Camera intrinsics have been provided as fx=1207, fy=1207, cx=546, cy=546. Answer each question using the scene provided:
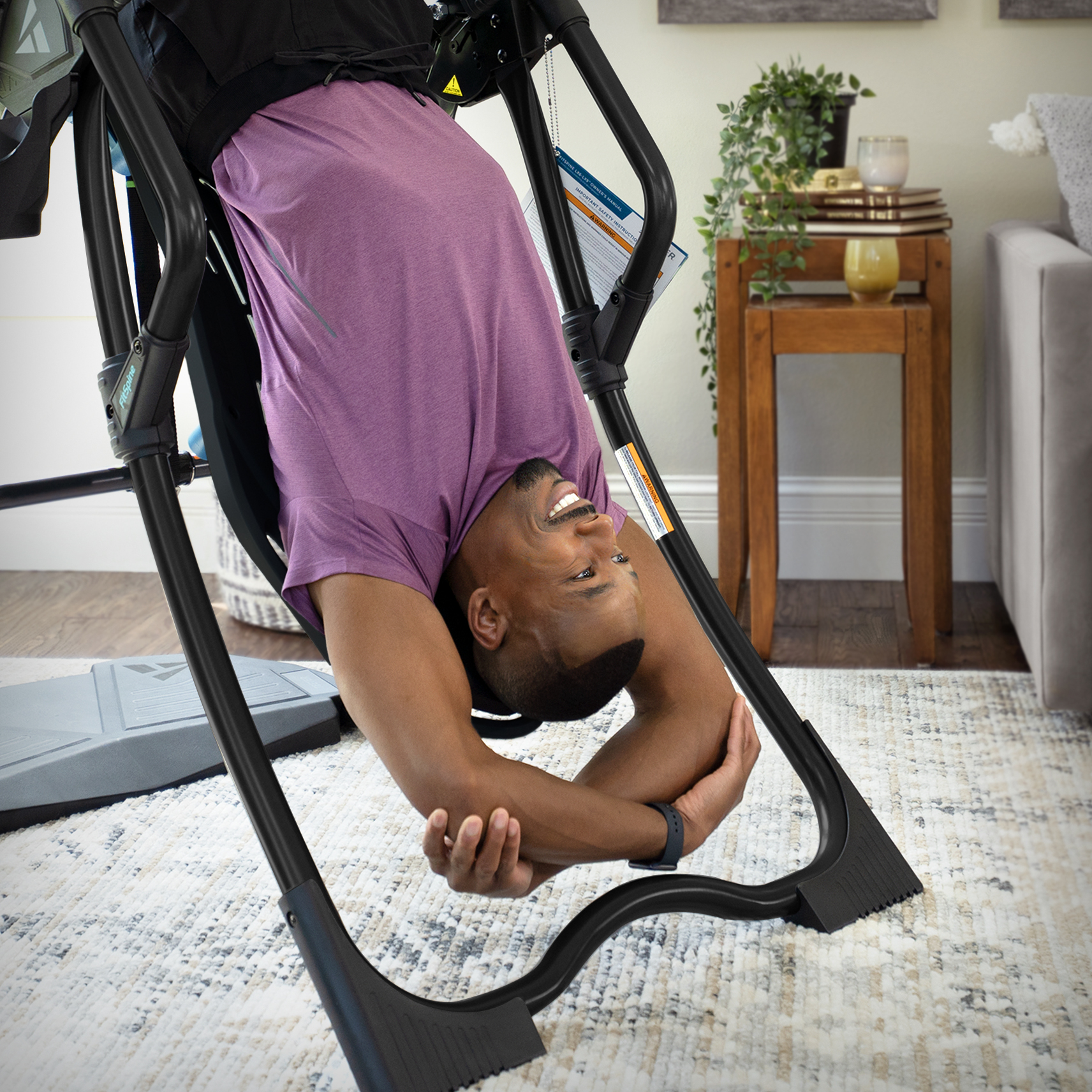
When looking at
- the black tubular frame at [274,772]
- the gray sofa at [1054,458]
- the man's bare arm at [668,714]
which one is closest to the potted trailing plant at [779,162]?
the gray sofa at [1054,458]

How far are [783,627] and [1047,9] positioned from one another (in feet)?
4.06

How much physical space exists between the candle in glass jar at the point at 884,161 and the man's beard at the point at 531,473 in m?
1.21

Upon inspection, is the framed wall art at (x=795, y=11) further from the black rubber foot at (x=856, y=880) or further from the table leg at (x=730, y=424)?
the black rubber foot at (x=856, y=880)

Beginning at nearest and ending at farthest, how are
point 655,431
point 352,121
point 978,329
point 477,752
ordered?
point 477,752 → point 352,121 → point 978,329 → point 655,431

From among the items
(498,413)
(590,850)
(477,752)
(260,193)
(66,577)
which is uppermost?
(260,193)

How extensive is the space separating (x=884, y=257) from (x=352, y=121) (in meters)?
1.14

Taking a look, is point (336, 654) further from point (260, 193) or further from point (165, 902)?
point (165, 902)

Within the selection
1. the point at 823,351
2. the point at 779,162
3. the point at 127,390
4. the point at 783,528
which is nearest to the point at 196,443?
the point at 127,390

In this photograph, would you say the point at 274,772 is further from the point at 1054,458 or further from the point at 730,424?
the point at 730,424

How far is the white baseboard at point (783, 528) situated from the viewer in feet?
8.09

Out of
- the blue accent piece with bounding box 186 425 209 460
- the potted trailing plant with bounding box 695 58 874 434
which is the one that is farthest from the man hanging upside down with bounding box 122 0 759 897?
the potted trailing plant with bounding box 695 58 874 434

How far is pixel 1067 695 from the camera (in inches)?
68.3

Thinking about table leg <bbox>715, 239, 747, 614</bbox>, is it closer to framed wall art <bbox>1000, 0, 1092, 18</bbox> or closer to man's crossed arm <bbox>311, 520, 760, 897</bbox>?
framed wall art <bbox>1000, 0, 1092, 18</bbox>

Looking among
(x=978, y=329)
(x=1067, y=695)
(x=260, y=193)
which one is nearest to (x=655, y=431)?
(x=978, y=329)
